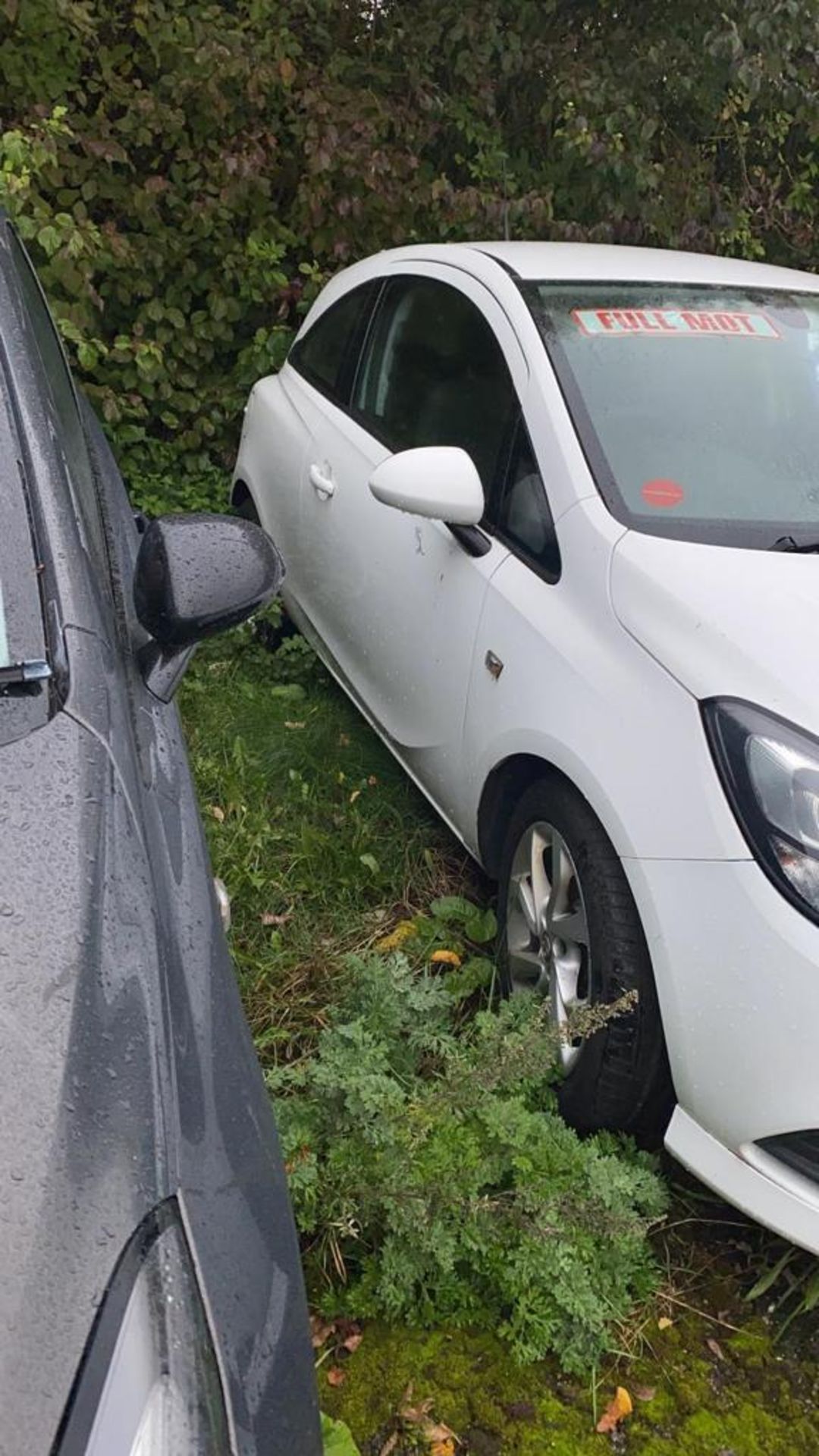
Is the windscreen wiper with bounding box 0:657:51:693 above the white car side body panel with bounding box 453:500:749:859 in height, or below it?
above

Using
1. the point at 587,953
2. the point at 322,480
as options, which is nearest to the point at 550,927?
the point at 587,953

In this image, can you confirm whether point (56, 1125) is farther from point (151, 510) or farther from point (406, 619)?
point (151, 510)

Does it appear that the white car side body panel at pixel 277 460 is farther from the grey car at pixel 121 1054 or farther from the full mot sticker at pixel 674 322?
the grey car at pixel 121 1054

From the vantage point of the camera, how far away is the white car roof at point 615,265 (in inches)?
110

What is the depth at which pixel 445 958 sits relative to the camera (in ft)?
8.61

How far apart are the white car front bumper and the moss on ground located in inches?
12.1

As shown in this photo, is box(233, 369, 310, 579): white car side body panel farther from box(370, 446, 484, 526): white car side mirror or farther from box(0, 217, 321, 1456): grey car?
box(0, 217, 321, 1456): grey car

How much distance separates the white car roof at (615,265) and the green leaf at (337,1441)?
2.32 metres

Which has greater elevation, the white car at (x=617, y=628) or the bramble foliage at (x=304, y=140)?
the bramble foliage at (x=304, y=140)

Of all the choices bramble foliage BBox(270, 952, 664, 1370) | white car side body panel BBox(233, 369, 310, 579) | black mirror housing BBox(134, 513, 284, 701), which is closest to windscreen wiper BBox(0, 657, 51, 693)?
black mirror housing BBox(134, 513, 284, 701)

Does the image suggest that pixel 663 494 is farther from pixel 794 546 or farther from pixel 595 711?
pixel 595 711

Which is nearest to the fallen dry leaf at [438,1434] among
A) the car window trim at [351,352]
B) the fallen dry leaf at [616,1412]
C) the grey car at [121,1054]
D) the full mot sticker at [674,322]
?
the fallen dry leaf at [616,1412]

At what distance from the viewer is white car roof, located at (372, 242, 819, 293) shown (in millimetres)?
2805

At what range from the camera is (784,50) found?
4.31 metres
